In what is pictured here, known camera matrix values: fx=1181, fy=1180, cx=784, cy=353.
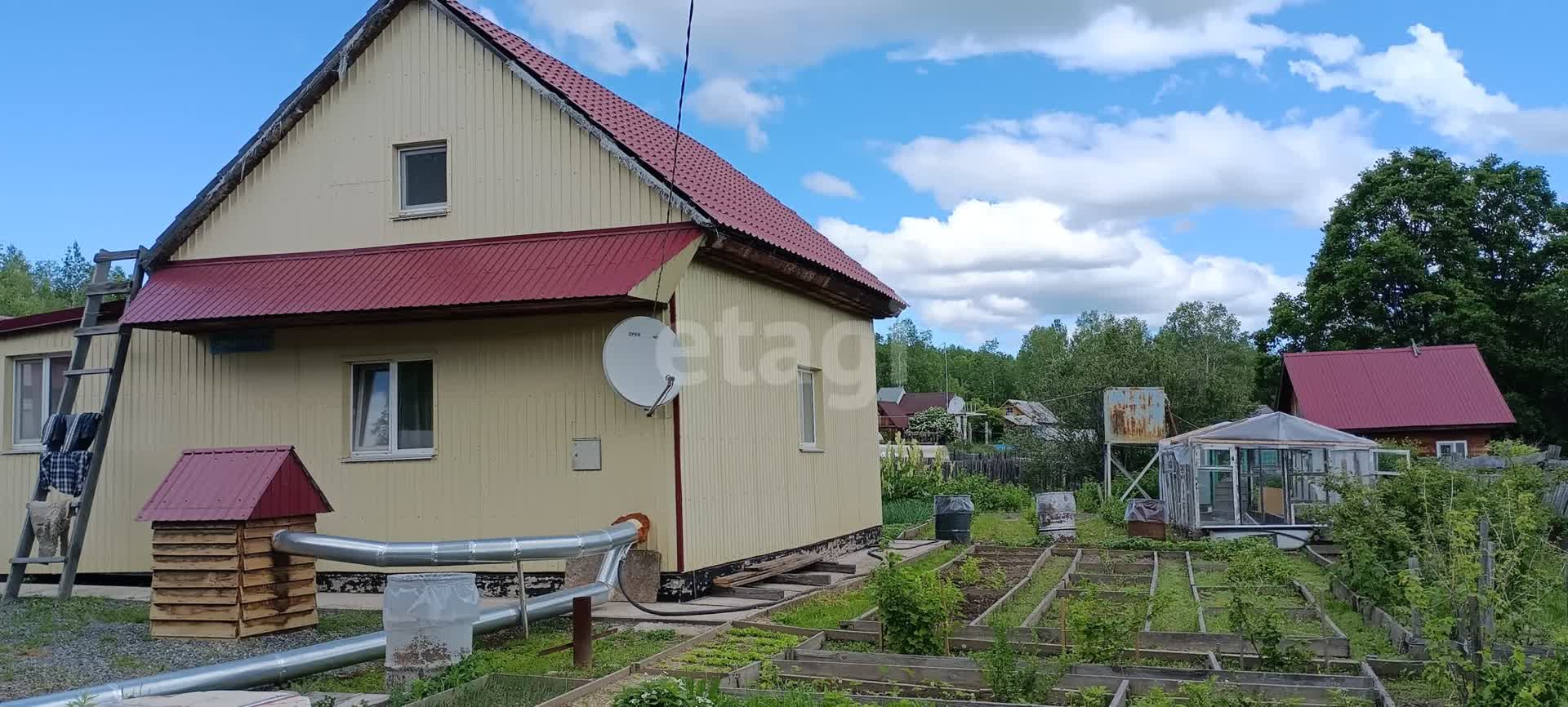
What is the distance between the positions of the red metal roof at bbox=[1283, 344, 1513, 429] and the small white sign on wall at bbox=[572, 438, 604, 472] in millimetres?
27780

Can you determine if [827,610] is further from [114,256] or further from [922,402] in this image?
[922,402]

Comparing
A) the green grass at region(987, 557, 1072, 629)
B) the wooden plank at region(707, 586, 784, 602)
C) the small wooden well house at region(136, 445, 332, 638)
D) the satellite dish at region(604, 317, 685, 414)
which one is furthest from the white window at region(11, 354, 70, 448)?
the green grass at region(987, 557, 1072, 629)

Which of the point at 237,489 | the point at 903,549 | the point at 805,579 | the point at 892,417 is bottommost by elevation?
the point at 903,549

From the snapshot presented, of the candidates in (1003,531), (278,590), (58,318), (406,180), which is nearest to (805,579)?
(278,590)

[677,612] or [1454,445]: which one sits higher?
[1454,445]

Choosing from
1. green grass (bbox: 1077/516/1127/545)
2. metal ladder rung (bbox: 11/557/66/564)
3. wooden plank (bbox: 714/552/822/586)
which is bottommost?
green grass (bbox: 1077/516/1127/545)

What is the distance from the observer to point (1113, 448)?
113ft

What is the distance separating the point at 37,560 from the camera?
1169 centimetres

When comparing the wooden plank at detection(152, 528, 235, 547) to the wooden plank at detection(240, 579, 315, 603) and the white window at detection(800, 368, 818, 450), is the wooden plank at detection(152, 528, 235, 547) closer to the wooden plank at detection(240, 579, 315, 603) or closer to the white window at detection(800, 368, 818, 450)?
the wooden plank at detection(240, 579, 315, 603)

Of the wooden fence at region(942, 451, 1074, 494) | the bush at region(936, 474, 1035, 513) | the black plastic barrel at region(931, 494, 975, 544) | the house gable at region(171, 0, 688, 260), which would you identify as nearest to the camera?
the house gable at region(171, 0, 688, 260)

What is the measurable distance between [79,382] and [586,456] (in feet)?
20.2

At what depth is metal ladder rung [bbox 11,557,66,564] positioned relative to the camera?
11.7 metres

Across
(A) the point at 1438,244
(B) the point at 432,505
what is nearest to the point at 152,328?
(B) the point at 432,505

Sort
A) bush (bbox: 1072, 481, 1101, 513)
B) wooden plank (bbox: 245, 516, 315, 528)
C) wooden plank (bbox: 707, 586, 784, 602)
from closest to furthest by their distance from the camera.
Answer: wooden plank (bbox: 245, 516, 315, 528)
wooden plank (bbox: 707, 586, 784, 602)
bush (bbox: 1072, 481, 1101, 513)
